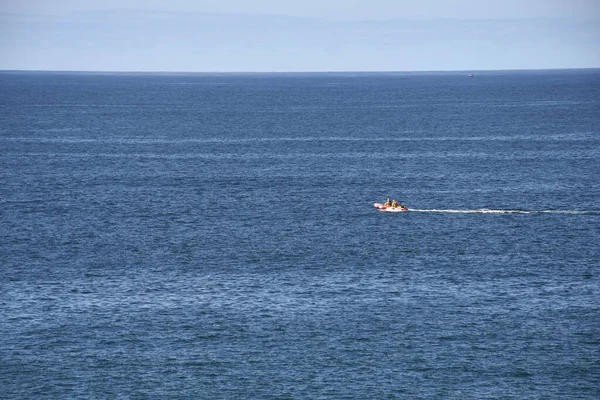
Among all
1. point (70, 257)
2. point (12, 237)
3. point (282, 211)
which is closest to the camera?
point (70, 257)

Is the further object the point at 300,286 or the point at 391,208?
the point at 391,208

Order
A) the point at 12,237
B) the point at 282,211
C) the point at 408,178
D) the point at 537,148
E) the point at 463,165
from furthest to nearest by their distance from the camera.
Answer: the point at 537,148 → the point at 463,165 → the point at 408,178 → the point at 282,211 → the point at 12,237

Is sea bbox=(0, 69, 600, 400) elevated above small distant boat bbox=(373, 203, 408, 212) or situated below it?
below

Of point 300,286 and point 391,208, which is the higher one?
point 391,208

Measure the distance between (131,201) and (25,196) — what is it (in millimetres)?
17565

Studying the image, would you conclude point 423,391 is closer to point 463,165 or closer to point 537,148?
point 463,165

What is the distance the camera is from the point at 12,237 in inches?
4392

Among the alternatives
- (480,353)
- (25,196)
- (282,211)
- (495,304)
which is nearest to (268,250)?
(282,211)

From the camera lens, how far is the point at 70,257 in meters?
102

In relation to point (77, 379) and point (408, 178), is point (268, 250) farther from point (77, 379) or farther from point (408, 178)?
point (408, 178)

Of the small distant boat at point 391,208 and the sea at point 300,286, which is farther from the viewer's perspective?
the small distant boat at point 391,208

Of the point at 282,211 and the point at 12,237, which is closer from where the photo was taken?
the point at 12,237

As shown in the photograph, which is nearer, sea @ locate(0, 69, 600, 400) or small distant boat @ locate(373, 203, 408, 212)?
sea @ locate(0, 69, 600, 400)

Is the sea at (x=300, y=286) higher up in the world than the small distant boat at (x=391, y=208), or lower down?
lower down
